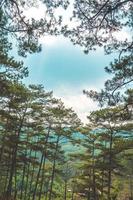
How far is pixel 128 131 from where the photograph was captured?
115 ft

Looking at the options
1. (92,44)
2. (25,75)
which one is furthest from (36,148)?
(92,44)

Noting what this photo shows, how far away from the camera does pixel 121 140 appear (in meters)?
Answer: 34.9

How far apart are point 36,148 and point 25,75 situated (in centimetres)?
1981

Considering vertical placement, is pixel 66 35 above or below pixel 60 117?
below

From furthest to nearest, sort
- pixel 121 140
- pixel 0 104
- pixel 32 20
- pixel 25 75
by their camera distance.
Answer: pixel 121 140 → pixel 0 104 → pixel 25 75 → pixel 32 20

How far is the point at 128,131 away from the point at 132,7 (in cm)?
2286

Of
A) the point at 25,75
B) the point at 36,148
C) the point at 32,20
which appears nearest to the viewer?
the point at 32,20

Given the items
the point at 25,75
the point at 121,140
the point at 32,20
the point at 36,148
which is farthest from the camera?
the point at 36,148

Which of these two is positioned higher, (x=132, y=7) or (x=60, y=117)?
(x=60, y=117)

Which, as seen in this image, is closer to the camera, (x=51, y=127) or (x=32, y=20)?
(x=32, y=20)

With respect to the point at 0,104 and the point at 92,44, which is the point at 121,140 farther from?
the point at 92,44

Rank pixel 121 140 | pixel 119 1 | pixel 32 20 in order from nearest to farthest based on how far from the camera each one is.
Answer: pixel 119 1, pixel 32 20, pixel 121 140

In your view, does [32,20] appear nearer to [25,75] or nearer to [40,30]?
[40,30]

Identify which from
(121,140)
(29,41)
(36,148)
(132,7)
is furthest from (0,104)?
(132,7)
